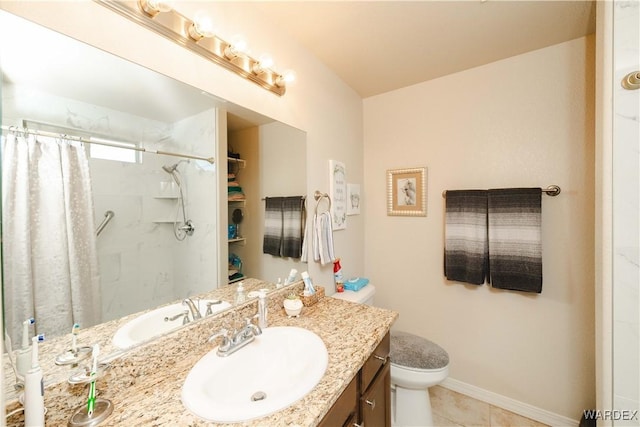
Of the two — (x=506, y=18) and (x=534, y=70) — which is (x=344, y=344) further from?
(x=534, y=70)

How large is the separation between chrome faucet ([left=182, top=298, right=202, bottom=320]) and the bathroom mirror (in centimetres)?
3

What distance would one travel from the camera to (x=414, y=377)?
147 cm

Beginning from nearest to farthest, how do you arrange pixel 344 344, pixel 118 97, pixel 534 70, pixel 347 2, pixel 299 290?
pixel 118 97 < pixel 344 344 < pixel 347 2 < pixel 299 290 < pixel 534 70

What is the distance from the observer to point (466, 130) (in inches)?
72.7

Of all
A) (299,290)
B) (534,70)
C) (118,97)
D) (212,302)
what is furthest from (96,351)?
(534,70)

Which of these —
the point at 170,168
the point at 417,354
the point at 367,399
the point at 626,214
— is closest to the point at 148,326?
the point at 170,168

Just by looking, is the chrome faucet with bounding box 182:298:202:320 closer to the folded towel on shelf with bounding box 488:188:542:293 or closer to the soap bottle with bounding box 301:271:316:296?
the soap bottle with bounding box 301:271:316:296

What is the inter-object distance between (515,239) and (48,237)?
2240 millimetres

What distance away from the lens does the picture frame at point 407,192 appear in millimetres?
2021

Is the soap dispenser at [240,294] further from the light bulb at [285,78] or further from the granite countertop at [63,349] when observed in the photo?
the light bulb at [285,78]

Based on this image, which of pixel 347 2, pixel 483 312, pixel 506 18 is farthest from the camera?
pixel 483 312

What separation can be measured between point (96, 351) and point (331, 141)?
5.38 feet

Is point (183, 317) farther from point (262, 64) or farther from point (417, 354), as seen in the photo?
point (417, 354)

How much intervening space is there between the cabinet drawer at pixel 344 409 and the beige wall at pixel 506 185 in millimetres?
1332
